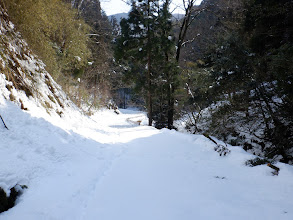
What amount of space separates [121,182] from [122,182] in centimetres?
2

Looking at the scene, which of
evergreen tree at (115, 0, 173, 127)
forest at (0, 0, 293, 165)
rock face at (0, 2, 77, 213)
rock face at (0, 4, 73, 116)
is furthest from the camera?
evergreen tree at (115, 0, 173, 127)

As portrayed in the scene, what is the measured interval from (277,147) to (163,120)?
1070cm

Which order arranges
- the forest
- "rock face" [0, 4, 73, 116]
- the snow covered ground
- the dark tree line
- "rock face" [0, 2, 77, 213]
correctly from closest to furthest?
1. the snow covered ground
2. "rock face" [0, 2, 77, 213]
3. "rock face" [0, 4, 73, 116]
4. the dark tree line
5. the forest

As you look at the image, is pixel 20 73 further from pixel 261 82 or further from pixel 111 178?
pixel 261 82

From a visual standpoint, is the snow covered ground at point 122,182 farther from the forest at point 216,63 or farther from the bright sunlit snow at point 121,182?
the forest at point 216,63

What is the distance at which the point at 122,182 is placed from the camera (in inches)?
130

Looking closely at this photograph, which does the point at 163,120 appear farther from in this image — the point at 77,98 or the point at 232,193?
the point at 232,193

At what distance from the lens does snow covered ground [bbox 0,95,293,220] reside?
2299mm

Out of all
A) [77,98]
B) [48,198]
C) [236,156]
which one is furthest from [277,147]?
[77,98]

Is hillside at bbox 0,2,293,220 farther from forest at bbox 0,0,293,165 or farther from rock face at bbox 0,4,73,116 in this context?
forest at bbox 0,0,293,165

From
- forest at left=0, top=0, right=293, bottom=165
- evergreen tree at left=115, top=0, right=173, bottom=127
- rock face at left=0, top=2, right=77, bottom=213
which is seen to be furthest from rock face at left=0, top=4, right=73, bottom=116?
evergreen tree at left=115, top=0, right=173, bottom=127

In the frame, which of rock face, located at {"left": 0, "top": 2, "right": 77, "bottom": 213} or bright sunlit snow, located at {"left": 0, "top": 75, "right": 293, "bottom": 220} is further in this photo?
rock face, located at {"left": 0, "top": 2, "right": 77, "bottom": 213}

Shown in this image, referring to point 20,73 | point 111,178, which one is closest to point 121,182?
point 111,178

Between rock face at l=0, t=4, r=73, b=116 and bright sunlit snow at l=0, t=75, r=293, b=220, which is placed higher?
rock face at l=0, t=4, r=73, b=116
